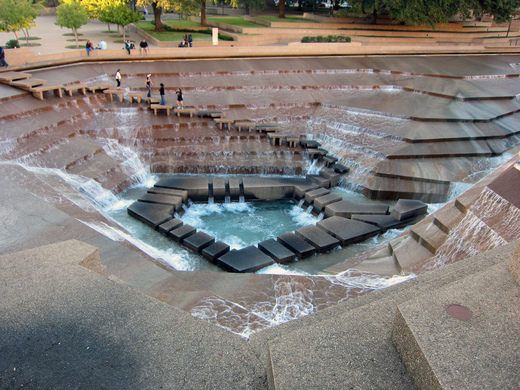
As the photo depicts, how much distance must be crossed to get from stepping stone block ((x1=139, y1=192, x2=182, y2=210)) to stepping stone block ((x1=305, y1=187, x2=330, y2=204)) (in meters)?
3.85

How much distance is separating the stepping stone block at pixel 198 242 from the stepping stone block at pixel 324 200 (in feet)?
12.2

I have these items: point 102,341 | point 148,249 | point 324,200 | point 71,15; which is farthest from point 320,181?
point 71,15

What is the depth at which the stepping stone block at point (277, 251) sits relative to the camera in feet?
32.7

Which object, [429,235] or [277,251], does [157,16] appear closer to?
[277,251]

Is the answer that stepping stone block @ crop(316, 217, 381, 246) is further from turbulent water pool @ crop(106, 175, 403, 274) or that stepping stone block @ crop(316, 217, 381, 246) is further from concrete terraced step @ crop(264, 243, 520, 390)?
concrete terraced step @ crop(264, 243, 520, 390)

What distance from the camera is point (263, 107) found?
58.4 feet

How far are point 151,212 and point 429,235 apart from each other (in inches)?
280

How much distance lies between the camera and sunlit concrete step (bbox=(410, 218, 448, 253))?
8586mm

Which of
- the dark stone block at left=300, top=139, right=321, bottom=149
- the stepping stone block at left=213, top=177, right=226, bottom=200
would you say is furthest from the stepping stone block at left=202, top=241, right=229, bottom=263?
the dark stone block at left=300, top=139, right=321, bottom=149

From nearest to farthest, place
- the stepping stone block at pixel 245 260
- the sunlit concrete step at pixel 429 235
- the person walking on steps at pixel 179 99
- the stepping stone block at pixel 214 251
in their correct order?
the sunlit concrete step at pixel 429 235, the stepping stone block at pixel 245 260, the stepping stone block at pixel 214 251, the person walking on steps at pixel 179 99

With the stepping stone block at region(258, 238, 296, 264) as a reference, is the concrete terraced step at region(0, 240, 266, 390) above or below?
above

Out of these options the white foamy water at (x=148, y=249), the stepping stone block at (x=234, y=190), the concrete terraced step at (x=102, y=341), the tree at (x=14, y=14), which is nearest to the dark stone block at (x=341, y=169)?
the stepping stone block at (x=234, y=190)

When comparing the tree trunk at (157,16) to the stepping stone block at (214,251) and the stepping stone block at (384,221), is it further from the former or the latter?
the stepping stone block at (214,251)

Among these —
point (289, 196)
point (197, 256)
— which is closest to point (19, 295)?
point (197, 256)
